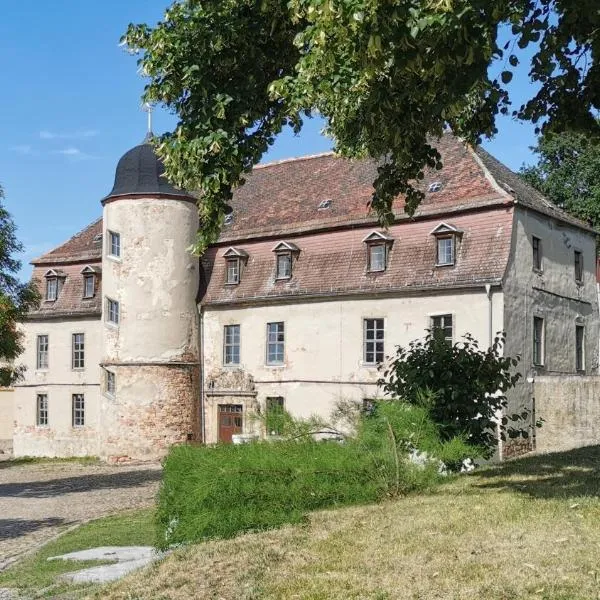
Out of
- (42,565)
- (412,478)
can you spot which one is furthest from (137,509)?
(412,478)

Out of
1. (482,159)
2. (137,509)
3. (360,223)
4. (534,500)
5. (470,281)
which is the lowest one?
(137,509)

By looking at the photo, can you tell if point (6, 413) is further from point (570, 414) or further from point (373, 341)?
point (570, 414)

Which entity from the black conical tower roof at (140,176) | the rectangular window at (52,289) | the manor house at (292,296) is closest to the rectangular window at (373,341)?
the manor house at (292,296)

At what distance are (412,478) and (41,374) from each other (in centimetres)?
2921

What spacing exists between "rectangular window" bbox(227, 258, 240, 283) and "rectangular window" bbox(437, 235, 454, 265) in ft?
26.9

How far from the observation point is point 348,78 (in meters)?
10.1

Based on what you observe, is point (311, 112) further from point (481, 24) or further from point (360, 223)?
point (360, 223)

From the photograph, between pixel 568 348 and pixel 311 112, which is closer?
pixel 311 112

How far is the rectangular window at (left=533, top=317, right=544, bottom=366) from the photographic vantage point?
27250mm

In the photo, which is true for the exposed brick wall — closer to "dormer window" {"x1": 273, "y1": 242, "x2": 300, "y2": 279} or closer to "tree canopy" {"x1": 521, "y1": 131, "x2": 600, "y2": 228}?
"dormer window" {"x1": 273, "y1": 242, "x2": 300, "y2": 279}

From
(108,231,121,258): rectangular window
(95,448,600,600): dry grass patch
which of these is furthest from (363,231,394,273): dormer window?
(95,448,600,600): dry grass patch

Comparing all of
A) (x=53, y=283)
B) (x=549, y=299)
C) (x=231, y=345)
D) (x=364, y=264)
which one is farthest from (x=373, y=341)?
(x=53, y=283)

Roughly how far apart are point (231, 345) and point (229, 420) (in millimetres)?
2653

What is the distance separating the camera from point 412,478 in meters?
10.4
